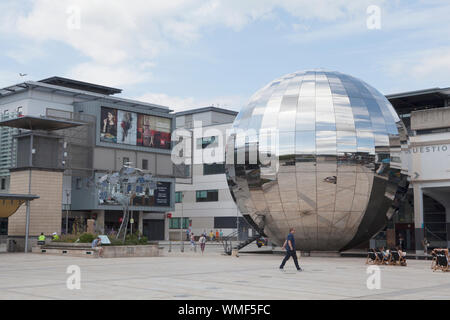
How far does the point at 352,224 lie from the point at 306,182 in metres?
3.27

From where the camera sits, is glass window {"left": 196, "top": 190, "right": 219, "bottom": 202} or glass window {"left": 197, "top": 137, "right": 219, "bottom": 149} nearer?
glass window {"left": 197, "top": 137, "right": 219, "bottom": 149}

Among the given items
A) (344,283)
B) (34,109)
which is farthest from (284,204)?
(34,109)

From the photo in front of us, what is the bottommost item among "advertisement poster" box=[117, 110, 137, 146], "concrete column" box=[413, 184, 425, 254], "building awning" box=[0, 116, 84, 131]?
"concrete column" box=[413, 184, 425, 254]

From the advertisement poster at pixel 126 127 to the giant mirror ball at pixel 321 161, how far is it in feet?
170

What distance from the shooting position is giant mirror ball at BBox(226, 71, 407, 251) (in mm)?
26672

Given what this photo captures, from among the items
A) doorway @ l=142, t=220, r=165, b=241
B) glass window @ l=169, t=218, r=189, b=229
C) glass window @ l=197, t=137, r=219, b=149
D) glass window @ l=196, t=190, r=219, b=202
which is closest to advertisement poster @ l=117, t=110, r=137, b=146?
glass window @ l=197, t=137, r=219, b=149

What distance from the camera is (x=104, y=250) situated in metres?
31.0

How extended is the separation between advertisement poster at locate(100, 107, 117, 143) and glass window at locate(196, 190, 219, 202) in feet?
56.8

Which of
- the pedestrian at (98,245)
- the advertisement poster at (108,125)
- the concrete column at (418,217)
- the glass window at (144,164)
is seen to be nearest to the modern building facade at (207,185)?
the glass window at (144,164)

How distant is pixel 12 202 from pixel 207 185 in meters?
50.8

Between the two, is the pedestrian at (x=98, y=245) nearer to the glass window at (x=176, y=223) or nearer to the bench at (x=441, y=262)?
the bench at (x=441, y=262)

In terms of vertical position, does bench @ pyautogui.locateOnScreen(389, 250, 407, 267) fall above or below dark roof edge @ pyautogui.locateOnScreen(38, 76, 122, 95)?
below

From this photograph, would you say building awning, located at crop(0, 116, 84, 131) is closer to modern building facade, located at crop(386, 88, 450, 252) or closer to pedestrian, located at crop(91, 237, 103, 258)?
pedestrian, located at crop(91, 237, 103, 258)
